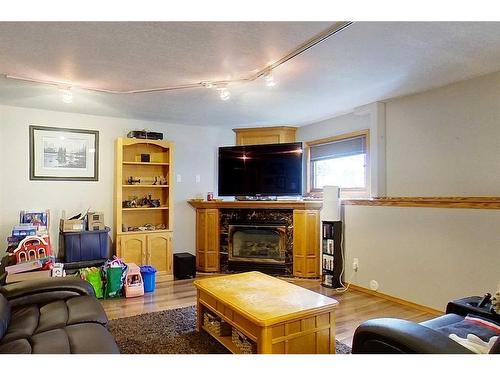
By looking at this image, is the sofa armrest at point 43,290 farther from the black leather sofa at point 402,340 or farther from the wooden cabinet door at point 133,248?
the black leather sofa at point 402,340

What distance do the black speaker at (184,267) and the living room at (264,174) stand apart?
0.10 ft

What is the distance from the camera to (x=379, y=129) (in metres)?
3.86

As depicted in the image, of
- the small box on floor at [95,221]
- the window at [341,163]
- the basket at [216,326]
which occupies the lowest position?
the basket at [216,326]

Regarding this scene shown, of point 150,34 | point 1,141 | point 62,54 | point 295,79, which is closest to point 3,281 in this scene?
point 1,141

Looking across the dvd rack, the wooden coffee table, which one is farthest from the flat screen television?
the wooden coffee table

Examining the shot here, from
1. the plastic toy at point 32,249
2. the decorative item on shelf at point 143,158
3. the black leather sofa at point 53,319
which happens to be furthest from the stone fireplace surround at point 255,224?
the black leather sofa at point 53,319

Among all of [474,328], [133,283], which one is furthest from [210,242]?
[474,328]

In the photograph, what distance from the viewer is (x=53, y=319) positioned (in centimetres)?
200

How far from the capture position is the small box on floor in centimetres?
406

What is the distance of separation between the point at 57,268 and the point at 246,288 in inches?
82.1

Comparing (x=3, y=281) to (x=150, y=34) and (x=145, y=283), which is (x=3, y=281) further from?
(x=150, y=34)

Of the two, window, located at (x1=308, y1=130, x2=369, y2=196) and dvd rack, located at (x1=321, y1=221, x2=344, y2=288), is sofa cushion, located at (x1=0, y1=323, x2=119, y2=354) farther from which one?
window, located at (x1=308, y1=130, x2=369, y2=196)

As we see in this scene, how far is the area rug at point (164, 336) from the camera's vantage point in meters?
2.43

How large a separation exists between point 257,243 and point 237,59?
9.64 feet
